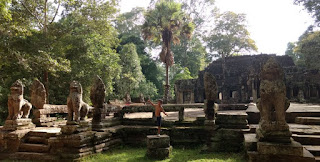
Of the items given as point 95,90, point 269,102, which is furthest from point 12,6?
point 269,102

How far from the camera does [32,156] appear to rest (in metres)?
6.58

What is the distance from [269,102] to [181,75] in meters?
29.2

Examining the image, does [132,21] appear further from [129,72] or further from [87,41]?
[87,41]

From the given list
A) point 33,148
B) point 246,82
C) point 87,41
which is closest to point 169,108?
point 33,148

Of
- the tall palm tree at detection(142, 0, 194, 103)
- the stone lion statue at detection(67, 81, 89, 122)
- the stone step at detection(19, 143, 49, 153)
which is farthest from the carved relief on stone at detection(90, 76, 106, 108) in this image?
the tall palm tree at detection(142, 0, 194, 103)

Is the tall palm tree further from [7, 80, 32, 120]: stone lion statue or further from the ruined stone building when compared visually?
[7, 80, 32, 120]: stone lion statue

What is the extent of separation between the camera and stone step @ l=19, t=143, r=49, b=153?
673 cm

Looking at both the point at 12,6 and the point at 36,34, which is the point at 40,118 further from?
the point at 12,6

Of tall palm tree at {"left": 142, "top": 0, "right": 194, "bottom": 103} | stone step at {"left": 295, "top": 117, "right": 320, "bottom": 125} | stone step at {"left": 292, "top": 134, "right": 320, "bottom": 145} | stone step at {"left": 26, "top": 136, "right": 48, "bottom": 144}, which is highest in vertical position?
tall palm tree at {"left": 142, "top": 0, "right": 194, "bottom": 103}

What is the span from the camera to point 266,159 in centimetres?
423

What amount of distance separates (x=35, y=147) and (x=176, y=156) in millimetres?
4214

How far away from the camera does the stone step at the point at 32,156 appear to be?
6355mm

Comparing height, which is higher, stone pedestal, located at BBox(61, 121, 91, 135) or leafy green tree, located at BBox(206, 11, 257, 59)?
leafy green tree, located at BBox(206, 11, 257, 59)

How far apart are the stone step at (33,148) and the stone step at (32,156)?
17 centimetres
